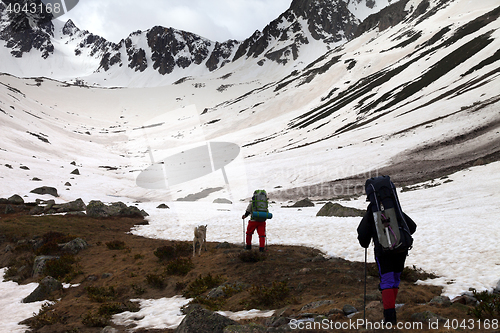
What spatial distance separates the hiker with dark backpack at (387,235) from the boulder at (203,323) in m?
2.72

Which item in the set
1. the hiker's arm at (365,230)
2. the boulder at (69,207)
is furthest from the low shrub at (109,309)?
the boulder at (69,207)

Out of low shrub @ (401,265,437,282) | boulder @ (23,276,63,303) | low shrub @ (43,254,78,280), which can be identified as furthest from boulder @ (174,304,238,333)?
low shrub @ (43,254,78,280)

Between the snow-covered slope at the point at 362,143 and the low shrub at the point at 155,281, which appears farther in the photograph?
the snow-covered slope at the point at 362,143

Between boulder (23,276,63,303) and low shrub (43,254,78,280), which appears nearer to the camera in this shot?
boulder (23,276,63,303)

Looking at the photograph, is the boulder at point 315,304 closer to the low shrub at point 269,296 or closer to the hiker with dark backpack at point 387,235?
the low shrub at point 269,296

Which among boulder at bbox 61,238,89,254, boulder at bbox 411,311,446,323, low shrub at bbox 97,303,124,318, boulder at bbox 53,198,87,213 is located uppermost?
boulder at bbox 53,198,87,213

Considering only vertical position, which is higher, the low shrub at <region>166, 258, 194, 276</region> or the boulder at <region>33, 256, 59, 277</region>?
the boulder at <region>33, 256, 59, 277</region>

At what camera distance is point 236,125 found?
118 meters

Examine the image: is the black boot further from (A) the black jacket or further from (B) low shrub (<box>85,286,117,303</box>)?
(B) low shrub (<box>85,286,117,303</box>)

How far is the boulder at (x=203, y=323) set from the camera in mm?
4965

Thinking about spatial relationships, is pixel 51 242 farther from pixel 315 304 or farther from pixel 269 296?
pixel 315 304

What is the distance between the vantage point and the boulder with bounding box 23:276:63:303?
9.09 meters

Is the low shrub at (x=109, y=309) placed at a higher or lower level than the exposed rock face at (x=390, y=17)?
lower

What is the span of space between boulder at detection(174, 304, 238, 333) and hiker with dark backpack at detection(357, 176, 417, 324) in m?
2.72
